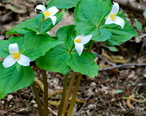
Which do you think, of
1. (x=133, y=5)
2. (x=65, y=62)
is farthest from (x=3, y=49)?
(x=133, y=5)

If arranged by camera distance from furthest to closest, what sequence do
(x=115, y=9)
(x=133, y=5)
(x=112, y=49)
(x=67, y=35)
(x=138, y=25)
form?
(x=133, y=5), (x=138, y=25), (x=112, y=49), (x=67, y=35), (x=115, y=9)

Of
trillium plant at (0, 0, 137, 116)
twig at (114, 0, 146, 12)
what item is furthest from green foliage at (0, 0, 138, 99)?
twig at (114, 0, 146, 12)

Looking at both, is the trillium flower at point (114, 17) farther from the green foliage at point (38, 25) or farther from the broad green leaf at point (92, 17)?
the green foliage at point (38, 25)

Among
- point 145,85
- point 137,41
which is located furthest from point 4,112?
point 137,41

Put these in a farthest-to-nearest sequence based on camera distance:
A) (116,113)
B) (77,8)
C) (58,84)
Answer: (58,84) < (116,113) < (77,8)

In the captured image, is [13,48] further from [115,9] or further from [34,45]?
[115,9]

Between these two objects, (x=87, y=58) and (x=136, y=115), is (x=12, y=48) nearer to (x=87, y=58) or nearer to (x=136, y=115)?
(x=87, y=58)
